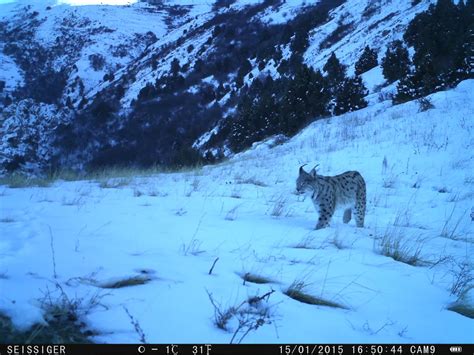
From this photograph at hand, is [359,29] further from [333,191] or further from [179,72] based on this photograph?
[333,191]

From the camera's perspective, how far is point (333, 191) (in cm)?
617

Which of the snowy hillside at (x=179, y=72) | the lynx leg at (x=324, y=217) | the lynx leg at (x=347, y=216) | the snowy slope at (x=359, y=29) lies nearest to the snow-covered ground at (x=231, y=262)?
the lynx leg at (x=324, y=217)

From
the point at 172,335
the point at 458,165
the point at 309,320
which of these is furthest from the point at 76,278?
the point at 458,165

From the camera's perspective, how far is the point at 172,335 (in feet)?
6.86

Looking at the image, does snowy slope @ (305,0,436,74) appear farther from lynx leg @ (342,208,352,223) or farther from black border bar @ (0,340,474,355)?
black border bar @ (0,340,474,355)

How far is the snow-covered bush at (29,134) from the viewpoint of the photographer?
40656 millimetres

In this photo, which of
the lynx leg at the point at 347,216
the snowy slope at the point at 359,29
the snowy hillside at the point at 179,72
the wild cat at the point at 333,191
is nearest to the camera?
the wild cat at the point at 333,191

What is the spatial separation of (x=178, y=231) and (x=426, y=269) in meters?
2.49

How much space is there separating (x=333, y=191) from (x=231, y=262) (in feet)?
10.9

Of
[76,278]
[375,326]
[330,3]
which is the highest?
[330,3]

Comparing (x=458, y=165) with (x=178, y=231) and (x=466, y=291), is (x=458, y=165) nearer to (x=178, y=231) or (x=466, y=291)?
(x=466, y=291)

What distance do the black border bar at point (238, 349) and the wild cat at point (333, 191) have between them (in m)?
3.49

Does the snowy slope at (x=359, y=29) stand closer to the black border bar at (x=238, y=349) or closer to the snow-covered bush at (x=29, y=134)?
the snow-covered bush at (x=29, y=134)

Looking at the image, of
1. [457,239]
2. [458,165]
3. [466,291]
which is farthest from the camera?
[458,165]
